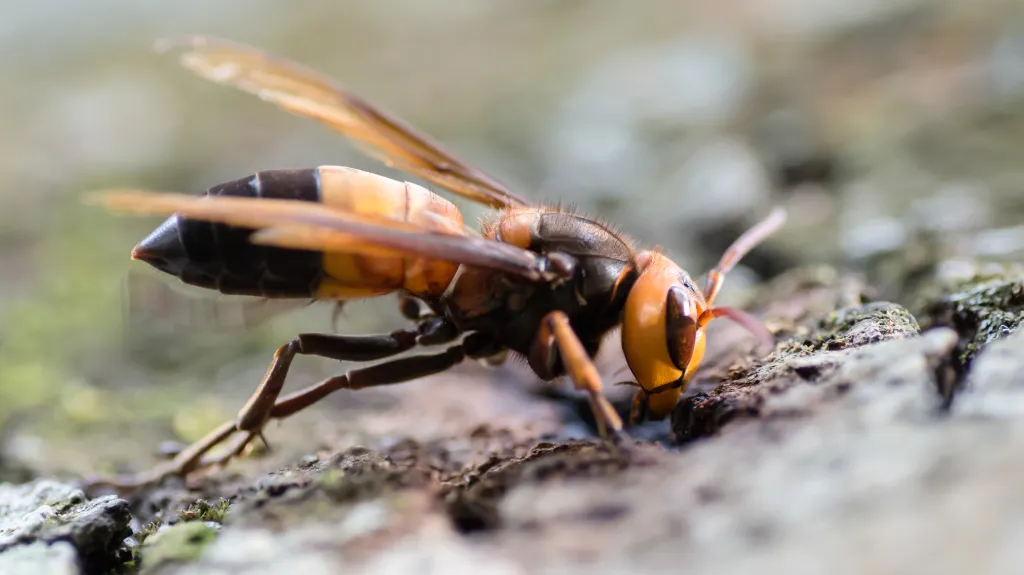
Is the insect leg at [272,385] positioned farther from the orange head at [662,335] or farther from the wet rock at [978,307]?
the wet rock at [978,307]

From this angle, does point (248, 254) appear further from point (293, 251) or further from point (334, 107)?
point (334, 107)

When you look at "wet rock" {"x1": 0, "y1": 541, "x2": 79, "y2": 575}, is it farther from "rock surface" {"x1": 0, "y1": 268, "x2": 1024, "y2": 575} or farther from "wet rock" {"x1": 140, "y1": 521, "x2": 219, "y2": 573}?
"wet rock" {"x1": 140, "y1": 521, "x2": 219, "y2": 573}

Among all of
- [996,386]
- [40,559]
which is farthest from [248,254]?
[996,386]

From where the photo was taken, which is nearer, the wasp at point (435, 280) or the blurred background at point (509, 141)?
the wasp at point (435, 280)

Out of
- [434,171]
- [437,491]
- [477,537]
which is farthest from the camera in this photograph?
[434,171]

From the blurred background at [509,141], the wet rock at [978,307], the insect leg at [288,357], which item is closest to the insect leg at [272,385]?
the insect leg at [288,357]

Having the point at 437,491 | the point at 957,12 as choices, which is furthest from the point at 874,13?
the point at 437,491

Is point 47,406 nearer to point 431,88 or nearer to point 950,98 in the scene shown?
point 431,88
